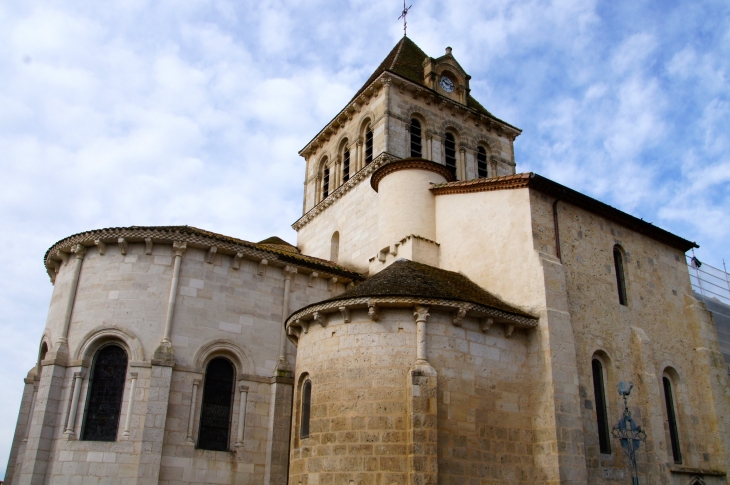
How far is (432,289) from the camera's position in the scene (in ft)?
47.8

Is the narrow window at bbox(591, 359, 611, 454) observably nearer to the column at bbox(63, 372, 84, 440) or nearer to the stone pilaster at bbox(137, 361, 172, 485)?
the stone pilaster at bbox(137, 361, 172, 485)

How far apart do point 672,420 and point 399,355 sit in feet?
29.7

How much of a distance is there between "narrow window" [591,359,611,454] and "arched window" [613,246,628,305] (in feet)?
7.92

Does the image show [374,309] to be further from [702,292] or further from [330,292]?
[702,292]

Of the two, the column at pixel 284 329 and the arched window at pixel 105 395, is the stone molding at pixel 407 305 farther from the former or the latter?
the arched window at pixel 105 395

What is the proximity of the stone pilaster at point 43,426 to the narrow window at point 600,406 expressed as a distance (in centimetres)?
1316

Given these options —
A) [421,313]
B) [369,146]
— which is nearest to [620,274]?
[421,313]

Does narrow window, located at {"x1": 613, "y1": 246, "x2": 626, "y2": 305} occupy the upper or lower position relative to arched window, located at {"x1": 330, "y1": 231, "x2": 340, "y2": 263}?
lower

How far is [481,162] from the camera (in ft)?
91.0

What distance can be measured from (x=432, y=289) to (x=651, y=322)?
7464mm

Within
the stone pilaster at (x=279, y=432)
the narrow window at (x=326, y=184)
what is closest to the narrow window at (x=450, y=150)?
the narrow window at (x=326, y=184)

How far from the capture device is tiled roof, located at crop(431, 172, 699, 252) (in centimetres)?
1659

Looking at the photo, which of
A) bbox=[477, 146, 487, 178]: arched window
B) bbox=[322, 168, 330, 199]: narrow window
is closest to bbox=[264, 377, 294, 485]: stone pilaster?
bbox=[322, 168, 330, 199]: narrow window

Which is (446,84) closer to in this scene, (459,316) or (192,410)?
(459,316)
